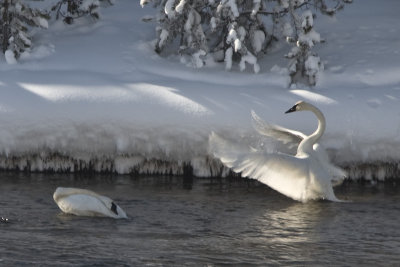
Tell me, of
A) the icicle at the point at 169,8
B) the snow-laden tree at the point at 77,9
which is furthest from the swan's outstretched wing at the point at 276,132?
the snow-laden tree at the point at 77,9

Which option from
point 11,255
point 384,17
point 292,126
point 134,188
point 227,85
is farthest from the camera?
point 384,17

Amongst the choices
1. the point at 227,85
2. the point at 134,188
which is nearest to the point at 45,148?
the point at 134,188

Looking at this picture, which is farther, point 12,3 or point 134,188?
point 12,3

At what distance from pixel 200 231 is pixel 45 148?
349 cm

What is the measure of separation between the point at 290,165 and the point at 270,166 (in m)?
0.23

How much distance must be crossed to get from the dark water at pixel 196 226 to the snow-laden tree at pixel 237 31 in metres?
2.38

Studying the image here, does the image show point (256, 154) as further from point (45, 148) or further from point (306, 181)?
point (45, 148)

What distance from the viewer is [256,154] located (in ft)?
36.7

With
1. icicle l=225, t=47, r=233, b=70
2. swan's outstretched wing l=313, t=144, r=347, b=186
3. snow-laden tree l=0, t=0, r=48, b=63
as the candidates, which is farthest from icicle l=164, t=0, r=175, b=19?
swan's outstretched wing l=313, t=144, r=347, b=186

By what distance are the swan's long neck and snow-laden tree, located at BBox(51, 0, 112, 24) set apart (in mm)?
5178

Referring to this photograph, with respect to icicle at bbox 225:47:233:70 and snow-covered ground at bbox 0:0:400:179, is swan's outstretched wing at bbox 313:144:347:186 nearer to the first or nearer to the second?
snow-covered ground at bbox 0:0:400:179

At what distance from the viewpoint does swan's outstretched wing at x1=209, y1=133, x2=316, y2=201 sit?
11180 millimetres

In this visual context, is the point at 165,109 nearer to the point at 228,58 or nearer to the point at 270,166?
the point at 228,58

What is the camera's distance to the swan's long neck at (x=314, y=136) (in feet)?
38.5
